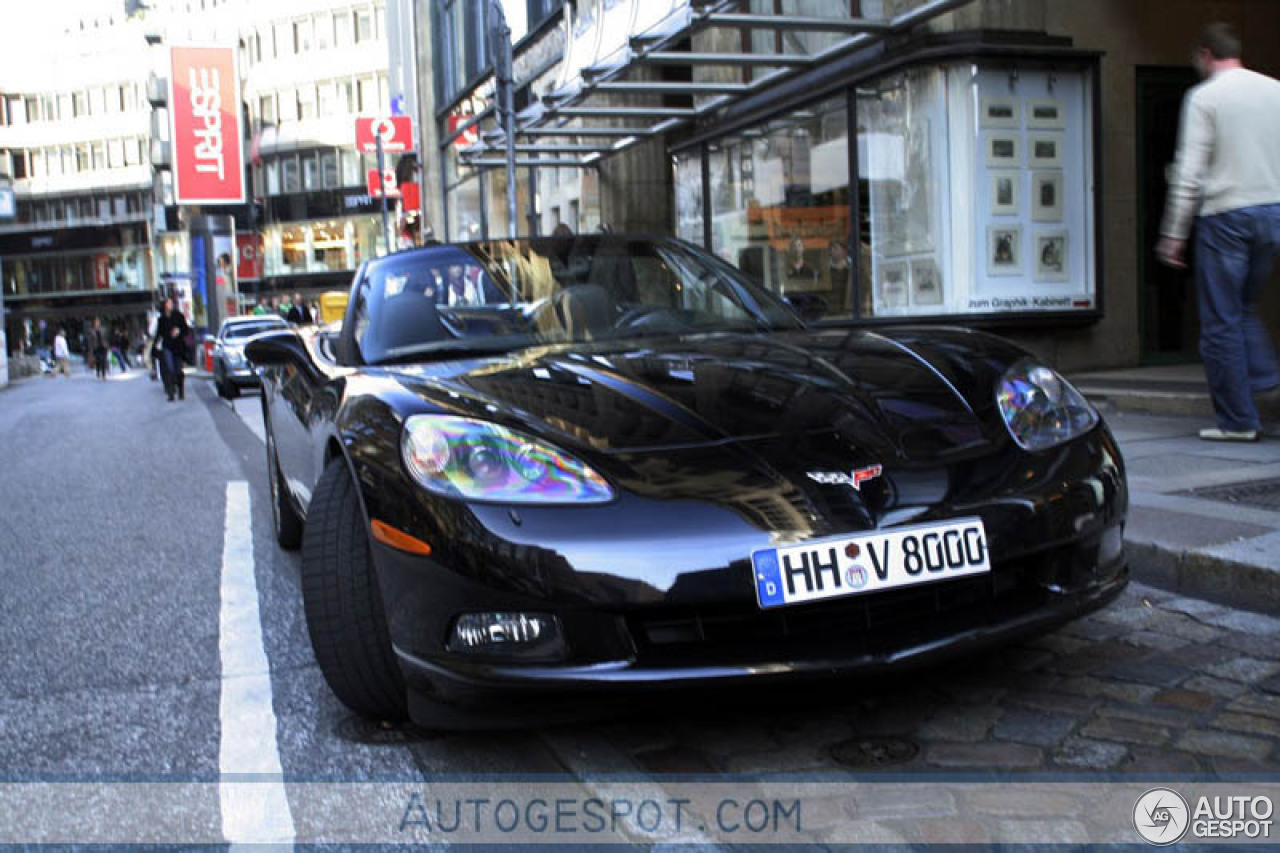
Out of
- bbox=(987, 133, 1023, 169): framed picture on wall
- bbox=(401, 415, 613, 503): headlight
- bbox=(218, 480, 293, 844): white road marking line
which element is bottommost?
bbox=(218, 480, 293, 844): white road marking line

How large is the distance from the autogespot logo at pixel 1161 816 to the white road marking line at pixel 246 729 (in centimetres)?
158

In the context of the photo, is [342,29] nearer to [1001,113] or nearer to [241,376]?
[241,376]

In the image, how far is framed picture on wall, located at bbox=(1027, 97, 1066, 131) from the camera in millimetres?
8781

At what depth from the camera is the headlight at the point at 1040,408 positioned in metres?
2.68

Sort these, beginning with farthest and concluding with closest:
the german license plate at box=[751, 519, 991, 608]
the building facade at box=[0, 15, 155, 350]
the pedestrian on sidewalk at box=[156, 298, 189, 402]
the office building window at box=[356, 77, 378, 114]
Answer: the building facade at box=[0, 15, 155, 350] < the office building window at box=[356, 77, 378, 114] < the pedestrian on sidewalk at box=[156, 298, 189, 402] < the german license plate at box=[751, 519, 991, 608]

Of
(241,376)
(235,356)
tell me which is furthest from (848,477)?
(235,356)

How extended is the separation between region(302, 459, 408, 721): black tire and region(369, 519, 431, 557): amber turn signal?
20 cm

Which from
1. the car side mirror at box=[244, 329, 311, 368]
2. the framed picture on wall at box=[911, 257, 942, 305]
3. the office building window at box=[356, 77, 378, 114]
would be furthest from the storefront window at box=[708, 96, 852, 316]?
the office building window at box=[356, 77, 378, 114]

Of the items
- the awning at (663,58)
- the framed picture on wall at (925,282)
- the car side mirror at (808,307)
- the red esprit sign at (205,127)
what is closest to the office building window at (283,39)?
the red esprit sign at (205,127)

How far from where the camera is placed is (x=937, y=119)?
8883mm

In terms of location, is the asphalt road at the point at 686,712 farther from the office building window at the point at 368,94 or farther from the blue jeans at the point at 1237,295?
the office building window at the point at 368,94

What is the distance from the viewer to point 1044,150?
29.1ft

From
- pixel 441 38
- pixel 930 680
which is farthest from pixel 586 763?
pixel 441 38

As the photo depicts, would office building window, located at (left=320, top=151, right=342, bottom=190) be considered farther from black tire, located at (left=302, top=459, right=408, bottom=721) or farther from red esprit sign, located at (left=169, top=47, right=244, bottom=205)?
black tire, located at (left=302, top=459, right=408, bottom=721)
